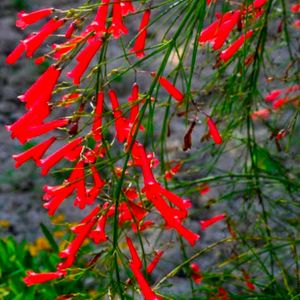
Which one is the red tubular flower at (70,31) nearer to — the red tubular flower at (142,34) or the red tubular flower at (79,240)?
the red tubular flower at (142,34)

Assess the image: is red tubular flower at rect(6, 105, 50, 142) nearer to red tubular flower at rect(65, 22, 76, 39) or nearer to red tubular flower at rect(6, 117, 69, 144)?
red tubular flower at rect(6, 117, 69, 144)

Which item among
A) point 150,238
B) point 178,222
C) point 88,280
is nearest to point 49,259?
point 88,280

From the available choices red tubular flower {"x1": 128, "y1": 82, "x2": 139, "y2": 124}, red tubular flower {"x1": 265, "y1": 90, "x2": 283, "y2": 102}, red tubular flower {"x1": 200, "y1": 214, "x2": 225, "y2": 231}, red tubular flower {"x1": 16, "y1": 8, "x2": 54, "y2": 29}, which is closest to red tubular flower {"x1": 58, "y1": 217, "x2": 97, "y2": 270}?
red tubular flower {"x1": 128, "y1": 82, "x2": 139, "y2": 124}

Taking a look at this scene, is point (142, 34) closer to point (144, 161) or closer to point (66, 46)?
point (66, 46)

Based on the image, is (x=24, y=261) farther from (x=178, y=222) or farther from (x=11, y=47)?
(x=11, y=47)

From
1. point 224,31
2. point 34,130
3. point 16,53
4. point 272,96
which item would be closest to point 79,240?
point 34,130

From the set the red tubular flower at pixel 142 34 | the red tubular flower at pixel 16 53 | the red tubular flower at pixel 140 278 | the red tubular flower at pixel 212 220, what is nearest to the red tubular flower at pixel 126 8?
the red tubular flower at pixel 142 34
